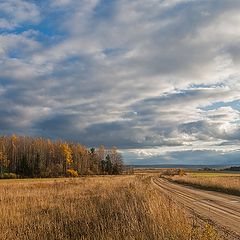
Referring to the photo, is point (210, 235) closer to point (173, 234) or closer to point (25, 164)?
point (173, 234)

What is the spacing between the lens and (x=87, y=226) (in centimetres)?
1375

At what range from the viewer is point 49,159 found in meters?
153

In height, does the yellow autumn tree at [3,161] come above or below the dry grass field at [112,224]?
above

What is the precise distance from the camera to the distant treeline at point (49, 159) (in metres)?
138

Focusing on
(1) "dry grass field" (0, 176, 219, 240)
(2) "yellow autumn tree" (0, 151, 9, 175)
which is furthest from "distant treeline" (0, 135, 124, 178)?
(1) "dry grass field" (0, 176, 219, 240)

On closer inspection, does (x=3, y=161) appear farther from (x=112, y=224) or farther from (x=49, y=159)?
(x=112, y=224)

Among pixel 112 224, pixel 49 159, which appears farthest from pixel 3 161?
pixel 112 224

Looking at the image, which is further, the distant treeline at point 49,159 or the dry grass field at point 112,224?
the distant treeline at point 49,159

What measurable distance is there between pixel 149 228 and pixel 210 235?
2375 millimetres

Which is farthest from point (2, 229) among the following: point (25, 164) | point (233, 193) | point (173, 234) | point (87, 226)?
point (25, 164)

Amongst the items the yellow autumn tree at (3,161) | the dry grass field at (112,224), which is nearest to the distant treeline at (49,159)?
the yellow autumn tree at (3,161)

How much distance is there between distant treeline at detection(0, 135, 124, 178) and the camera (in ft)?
452

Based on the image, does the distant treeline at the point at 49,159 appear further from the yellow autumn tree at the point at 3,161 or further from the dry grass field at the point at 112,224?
the dry grass field at the point at 112,224

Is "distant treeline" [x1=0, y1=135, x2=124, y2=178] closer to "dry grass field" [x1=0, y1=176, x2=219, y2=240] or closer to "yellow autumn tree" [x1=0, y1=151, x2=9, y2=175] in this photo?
"yellow autumn tree" [x1=0, y1=151, x2=9, y2=175]
